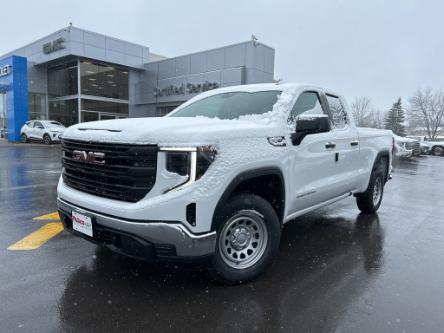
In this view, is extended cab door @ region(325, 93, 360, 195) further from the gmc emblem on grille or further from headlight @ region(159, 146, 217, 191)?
the gmc emblem on grille

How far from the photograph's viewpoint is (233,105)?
4379 mm

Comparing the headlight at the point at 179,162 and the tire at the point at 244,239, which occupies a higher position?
the headlight at the point at 179,162

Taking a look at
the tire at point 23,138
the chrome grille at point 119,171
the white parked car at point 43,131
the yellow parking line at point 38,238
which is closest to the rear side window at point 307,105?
the chrome grille at point 119,171

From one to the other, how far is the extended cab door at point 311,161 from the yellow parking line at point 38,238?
9.85 ft

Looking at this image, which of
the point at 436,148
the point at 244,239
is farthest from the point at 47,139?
the point at 436,148

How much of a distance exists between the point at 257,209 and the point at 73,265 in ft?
6.54

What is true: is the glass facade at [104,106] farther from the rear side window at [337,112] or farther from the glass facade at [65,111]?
the rear side window at [337,112]

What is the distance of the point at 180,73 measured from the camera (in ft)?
89.9

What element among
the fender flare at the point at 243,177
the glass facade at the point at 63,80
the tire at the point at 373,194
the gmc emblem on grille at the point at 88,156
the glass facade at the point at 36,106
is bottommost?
the tire at the point at 373,194

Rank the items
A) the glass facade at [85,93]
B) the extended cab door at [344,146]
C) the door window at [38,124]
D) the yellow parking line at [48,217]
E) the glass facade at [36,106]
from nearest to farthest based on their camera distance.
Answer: the extended cab door at [344,146] → the yellow parking line at [48,217] → the door window at [38,124] → the glass facade at [85,93] → the glass facade at [36,106]

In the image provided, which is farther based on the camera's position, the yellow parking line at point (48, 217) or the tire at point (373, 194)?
the tire at point (373, 194)

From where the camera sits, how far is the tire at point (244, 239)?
326cm

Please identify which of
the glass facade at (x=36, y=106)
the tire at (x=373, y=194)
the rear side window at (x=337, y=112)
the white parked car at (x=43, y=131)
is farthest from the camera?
the glass facade at (x=36, y=106)

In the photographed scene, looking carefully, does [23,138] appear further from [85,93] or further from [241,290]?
[241,290]
